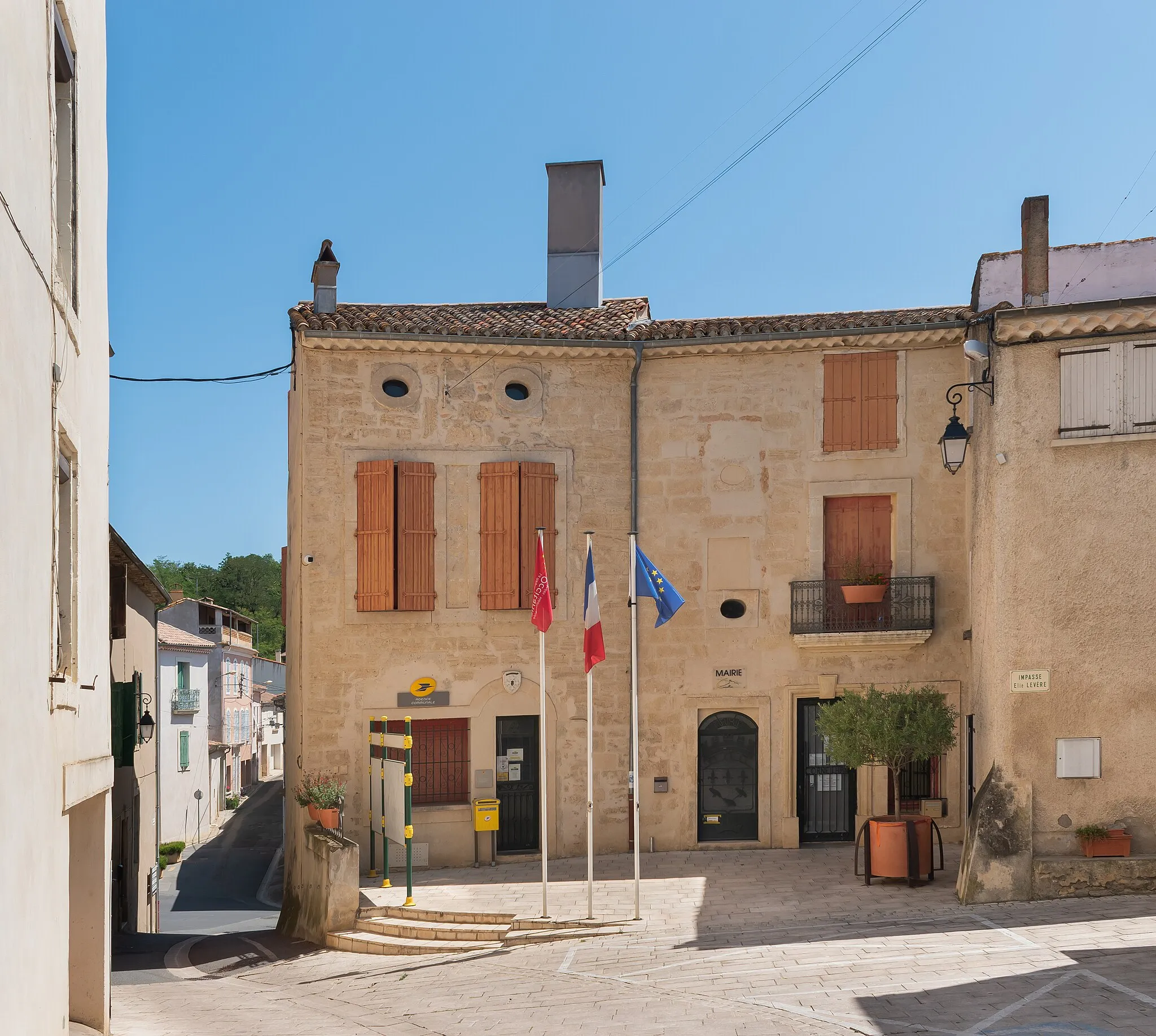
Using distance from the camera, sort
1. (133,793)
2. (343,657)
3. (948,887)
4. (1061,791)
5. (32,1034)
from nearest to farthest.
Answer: (32,1034) < (1061,791) < (948,887) < (343,657) < (133,793)

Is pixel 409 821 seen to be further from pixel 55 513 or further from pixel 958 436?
pixel 55 513

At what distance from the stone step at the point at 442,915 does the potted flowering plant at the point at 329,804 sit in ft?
6.26

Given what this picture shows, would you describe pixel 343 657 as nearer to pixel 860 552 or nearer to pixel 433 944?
pixel 433 944

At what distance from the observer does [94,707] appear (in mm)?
9492

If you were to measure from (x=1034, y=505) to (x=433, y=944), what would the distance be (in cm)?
870

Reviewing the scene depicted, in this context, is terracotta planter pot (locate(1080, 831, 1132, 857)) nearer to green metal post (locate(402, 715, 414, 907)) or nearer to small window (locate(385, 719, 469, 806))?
green metal post (locate(402, 715, 414, 907))

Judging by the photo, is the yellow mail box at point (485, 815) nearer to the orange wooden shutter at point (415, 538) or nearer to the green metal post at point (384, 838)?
the green metal post at point (384, 838)

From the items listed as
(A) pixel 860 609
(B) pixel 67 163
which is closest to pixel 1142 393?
(A) pixel 860 609

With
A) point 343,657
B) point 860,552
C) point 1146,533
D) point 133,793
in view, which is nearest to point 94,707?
point 343,657

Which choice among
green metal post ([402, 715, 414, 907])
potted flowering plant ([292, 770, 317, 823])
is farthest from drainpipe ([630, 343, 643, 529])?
potted flowering plant ([292, 770, 317, 823])

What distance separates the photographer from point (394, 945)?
14.6 metres

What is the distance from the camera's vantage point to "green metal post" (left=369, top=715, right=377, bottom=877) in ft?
58.2

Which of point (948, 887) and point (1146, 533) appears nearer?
point (1146, 533)

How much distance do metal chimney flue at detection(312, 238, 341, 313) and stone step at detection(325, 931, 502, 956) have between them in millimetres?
9422
